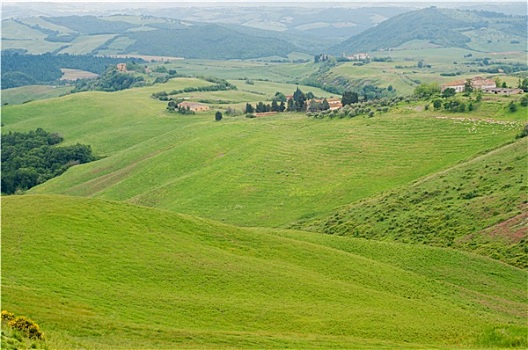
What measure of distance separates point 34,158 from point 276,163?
55.3 meters

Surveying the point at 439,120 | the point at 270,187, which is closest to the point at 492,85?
the point at 439,120

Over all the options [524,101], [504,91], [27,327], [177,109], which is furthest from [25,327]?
[177,109]

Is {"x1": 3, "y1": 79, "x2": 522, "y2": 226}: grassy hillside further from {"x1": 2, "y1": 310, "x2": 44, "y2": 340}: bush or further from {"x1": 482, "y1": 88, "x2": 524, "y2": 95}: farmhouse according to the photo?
{"x1": 2, "y1": 310, "x2": 44, "y2": 340}: bush

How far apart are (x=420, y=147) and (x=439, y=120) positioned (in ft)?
32.0

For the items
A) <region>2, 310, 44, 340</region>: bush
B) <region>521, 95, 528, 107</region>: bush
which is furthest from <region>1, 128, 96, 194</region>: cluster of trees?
<region>2, 310, 44, 340</region>: bush

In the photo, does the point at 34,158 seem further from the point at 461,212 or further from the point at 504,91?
the point at 461,212

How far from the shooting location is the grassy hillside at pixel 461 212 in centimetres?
5594

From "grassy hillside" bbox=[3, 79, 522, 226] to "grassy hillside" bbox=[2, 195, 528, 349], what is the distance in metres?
31.4

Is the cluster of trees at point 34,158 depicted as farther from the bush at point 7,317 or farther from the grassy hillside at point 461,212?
the bush at point 7,317

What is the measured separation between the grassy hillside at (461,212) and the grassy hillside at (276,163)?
28.3 ft

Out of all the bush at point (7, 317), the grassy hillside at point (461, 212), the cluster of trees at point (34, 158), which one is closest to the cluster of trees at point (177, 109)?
the cluster of trees at point (34, 158)

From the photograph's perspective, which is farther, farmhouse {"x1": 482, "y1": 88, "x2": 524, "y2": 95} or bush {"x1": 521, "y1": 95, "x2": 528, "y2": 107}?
farmhouse {"x1": 482, "y1": 88, "x2": 524, "y2": 95}

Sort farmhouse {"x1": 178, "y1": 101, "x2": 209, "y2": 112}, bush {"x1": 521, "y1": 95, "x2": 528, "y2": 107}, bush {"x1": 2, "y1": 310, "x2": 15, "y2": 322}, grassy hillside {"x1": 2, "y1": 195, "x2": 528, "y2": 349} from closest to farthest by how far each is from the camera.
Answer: bush {"x1": 2, "y1": 310, "x2": 15, "y2": 322}, grassy hillside {"x1": 2, "y1": 195, "x2": 528, "y2": 349}, bush {"x1": 521, "y1": 95, "x2": 528, "y2": 107}, farmhouse {"x1": 178, "y1": 101, "x2": 209, "y2": 112}

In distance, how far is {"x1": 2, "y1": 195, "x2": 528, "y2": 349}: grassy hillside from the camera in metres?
32.7
